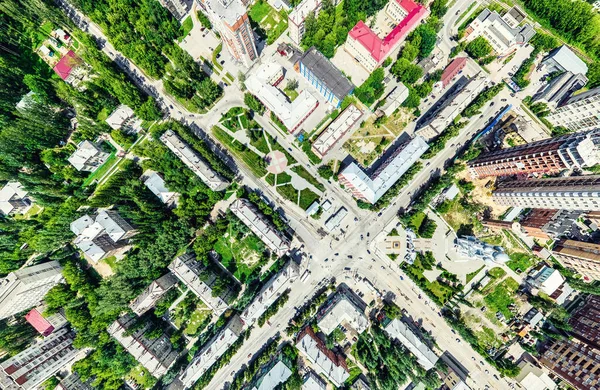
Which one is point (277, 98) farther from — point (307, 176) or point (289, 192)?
point (289, 192)

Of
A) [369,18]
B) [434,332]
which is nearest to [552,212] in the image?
[434,332]

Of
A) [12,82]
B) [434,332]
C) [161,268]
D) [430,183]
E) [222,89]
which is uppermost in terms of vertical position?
[12,82]

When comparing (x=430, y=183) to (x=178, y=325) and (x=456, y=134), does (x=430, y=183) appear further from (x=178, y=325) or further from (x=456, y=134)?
(x=178, y=325)

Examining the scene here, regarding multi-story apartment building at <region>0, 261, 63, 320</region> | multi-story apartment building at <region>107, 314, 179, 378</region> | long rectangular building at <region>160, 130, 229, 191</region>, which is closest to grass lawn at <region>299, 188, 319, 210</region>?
long rectangular building at <region>160, 130, 229, 191</region>

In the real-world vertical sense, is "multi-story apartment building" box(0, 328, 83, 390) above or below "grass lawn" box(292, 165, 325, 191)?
above

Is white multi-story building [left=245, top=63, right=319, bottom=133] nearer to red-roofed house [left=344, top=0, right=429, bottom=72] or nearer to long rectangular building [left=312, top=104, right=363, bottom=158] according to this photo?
long rectangular building [left=312, top=104, right=363, bottom=158]

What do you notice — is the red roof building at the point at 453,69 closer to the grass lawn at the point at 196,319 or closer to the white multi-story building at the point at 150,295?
the grass lawn at the point at 196,319
